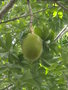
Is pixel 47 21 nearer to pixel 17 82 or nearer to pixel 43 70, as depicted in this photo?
pixel 43 70

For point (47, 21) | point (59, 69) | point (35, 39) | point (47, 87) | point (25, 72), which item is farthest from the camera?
point (47, 21)

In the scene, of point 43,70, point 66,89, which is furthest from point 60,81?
point 43,70

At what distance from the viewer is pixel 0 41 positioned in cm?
202

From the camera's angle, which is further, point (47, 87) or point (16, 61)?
point (47, 87)

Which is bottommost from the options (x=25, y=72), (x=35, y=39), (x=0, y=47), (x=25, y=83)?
(x=25, y=83)

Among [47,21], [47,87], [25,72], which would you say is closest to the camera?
[25,72]

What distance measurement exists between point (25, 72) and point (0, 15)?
0.51 m

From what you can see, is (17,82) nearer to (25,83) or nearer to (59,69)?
(25,83)

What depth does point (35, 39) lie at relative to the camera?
1.55m

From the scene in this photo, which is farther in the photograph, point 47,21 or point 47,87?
point 47,21

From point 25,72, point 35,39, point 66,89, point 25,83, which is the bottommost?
point 66,89

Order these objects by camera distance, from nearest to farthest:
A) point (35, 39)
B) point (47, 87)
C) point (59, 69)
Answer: point (35, 39) < point (59, 69) < point (47, 87)

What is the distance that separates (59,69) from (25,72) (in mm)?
309

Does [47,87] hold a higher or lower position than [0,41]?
lower
